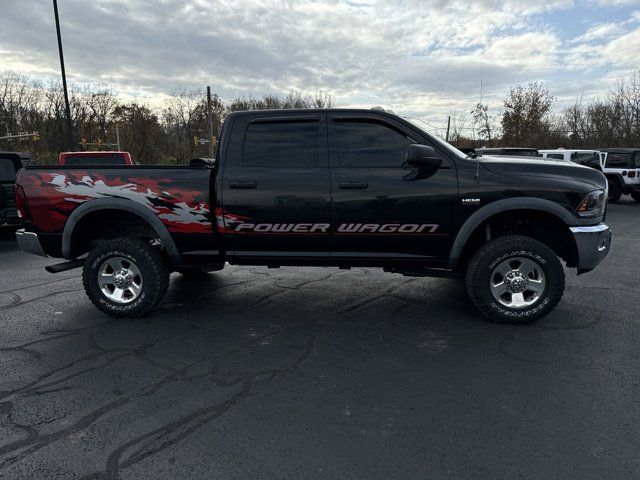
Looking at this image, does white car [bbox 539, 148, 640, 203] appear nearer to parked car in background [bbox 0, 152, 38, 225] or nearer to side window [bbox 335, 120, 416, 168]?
side window [bbox 335, 120, 416, 168]

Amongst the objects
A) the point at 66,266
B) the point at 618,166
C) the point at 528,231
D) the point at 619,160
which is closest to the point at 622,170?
the point at 618,166

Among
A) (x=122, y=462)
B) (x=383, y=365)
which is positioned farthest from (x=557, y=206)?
(x=122, y=462)

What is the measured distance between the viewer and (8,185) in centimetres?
894

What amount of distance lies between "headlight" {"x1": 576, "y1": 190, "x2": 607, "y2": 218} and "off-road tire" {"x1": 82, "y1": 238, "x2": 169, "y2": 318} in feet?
13.2

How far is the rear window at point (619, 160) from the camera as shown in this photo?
54.1ft

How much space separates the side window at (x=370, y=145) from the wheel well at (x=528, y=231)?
1.03 meters

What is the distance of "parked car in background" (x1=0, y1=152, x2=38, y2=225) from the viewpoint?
875 cm

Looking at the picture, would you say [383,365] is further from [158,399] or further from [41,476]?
[41,476]

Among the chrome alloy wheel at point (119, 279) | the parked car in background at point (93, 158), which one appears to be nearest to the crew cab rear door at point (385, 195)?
the chrome alloy wheel at point (119, 279)

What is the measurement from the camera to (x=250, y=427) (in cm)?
264

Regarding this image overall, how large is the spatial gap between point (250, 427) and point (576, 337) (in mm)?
2934

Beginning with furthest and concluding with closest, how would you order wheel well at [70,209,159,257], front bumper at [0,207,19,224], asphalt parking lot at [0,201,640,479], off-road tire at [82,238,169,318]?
front bumper at [0,207,19,224] → wheel well at [70,209,159,257] → off-road tire at [82,238,169,318] → asphalt parking lot at [0,201,640,479]

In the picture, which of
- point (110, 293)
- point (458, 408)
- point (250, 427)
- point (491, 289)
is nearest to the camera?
point (250, 427)

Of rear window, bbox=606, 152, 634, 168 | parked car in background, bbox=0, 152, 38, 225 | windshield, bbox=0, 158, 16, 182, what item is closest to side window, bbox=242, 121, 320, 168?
parked car in background, bbox=0, 152, 38, 225
